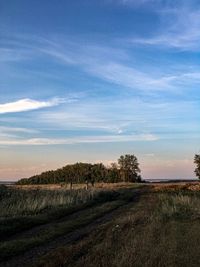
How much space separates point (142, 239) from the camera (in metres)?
14.9

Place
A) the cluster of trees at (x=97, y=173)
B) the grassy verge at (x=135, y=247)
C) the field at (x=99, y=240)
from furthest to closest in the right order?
the cluster of trees at (x=97, y=173)
the field at (x=99, y=240)
the grassy verge at (x=135, y=247)

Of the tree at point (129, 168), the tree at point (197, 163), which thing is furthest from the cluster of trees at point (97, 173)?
the tree at point (197, 163)

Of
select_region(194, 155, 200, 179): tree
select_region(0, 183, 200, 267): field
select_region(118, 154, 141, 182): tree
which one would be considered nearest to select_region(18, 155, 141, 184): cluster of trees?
select_region(118, 154, 141, 182): tree

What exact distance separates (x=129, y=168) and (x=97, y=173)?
288 inches

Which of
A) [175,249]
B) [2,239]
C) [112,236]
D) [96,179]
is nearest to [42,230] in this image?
[2,239]

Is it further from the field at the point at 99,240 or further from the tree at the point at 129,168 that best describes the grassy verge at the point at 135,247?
the tree at the point at 129,168

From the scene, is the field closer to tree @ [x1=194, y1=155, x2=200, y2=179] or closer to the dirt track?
the dirt track

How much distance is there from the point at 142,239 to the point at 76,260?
368 centimetres

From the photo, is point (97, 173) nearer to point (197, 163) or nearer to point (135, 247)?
point (197, 163)

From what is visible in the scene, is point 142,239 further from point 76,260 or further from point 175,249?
point 76,260

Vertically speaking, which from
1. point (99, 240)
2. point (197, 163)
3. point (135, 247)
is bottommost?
point (135, 247)

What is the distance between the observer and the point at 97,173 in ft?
Result: 367

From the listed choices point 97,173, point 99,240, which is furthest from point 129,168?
point 99,240

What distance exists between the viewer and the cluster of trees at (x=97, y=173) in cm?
10962
